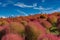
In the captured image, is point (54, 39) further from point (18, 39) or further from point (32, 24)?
point (32, 24)

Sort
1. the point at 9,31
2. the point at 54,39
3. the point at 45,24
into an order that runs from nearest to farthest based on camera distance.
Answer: the point at 54,39
the point at 9,31
the point at 45,24

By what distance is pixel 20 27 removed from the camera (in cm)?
98

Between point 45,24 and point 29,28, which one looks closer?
point 29,28

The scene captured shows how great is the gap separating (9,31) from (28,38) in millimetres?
89

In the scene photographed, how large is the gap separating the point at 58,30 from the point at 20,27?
0.27 meters

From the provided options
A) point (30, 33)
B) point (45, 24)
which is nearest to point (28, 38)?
point (30, 33)

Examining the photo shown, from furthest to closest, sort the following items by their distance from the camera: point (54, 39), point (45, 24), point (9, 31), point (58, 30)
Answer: point (45, 24)
point (58, 30)
point (9, 31)
point (54, 39)

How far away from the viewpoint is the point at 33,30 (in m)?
0.95

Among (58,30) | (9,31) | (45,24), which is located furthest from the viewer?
(45,24)

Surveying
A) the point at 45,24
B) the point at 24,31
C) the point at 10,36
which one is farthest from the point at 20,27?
the point at 45,24

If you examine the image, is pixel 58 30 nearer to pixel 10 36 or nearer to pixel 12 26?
pixel 12 26

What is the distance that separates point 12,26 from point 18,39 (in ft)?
0.69

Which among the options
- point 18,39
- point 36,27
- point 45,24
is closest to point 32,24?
point 36,27

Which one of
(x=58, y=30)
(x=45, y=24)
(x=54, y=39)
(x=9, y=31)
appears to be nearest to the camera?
(x=54, y=39)
